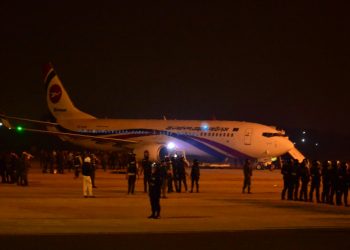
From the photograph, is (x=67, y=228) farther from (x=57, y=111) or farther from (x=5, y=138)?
(x=5, y=138)

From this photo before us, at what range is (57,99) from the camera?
68.6 m

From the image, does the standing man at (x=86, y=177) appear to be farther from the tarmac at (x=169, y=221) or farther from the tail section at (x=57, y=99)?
the tail section at (x=57, y=99)

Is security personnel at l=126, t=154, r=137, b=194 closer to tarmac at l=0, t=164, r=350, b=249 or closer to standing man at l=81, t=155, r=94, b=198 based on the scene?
tarmac at l=0, t=164, r=350, b=249

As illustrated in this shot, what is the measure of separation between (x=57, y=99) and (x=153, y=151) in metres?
16.3

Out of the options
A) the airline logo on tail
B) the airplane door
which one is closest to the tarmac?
the airplane door

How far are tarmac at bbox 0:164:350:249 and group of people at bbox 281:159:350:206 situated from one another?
2.69 feet

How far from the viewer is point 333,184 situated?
26766 millimetres

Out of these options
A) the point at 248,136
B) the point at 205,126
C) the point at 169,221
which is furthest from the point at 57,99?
the point at 169,221

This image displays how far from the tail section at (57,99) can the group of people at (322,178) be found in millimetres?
40342

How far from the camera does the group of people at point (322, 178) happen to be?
26.3m

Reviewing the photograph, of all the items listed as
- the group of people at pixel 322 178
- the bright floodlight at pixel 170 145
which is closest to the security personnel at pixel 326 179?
the group of people at pixel 322 178

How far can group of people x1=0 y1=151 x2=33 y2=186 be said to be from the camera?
34.8m

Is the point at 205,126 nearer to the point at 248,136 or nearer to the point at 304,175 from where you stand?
the point at 248,136

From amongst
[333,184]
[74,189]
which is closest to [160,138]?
[74,189]
